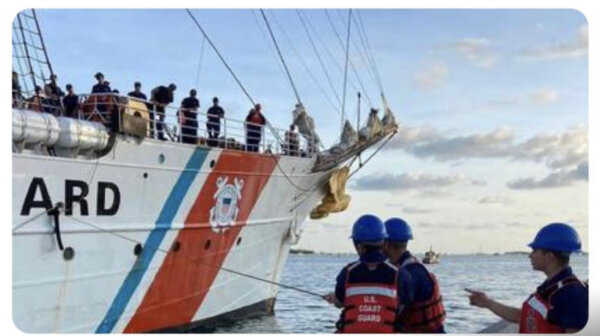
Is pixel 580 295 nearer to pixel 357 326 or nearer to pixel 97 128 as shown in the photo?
pixel 357 326

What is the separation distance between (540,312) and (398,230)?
1215 millimetres

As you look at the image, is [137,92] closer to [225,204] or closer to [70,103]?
[70,103]

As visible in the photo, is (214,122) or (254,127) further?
(254,127)

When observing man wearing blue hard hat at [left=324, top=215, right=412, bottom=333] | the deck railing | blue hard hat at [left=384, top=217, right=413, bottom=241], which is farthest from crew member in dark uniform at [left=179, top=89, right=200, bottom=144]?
man wearing blue hard hat at [left=324, top=215, right=412, bottom=333]

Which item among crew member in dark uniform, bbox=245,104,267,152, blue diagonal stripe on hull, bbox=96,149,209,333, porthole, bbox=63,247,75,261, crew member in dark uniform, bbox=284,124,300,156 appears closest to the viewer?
porthole, bbox=63,247,75,261

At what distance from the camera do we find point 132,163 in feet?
27.2

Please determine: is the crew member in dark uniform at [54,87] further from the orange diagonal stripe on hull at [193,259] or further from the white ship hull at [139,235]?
the orange diagonal stripe on hull at [193,259]

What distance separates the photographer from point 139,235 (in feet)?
27.7

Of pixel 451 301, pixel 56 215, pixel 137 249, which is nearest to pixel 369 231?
pixel 56 215

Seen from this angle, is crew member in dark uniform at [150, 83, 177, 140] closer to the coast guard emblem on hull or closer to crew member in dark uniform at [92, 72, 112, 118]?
crew member in dark uniform at [92, 72, 112, 118]

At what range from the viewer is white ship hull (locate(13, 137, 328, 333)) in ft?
23.3

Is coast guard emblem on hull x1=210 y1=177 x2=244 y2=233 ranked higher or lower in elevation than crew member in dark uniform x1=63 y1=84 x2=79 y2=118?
lower

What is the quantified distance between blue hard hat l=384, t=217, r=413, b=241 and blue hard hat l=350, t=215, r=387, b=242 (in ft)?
1.97
